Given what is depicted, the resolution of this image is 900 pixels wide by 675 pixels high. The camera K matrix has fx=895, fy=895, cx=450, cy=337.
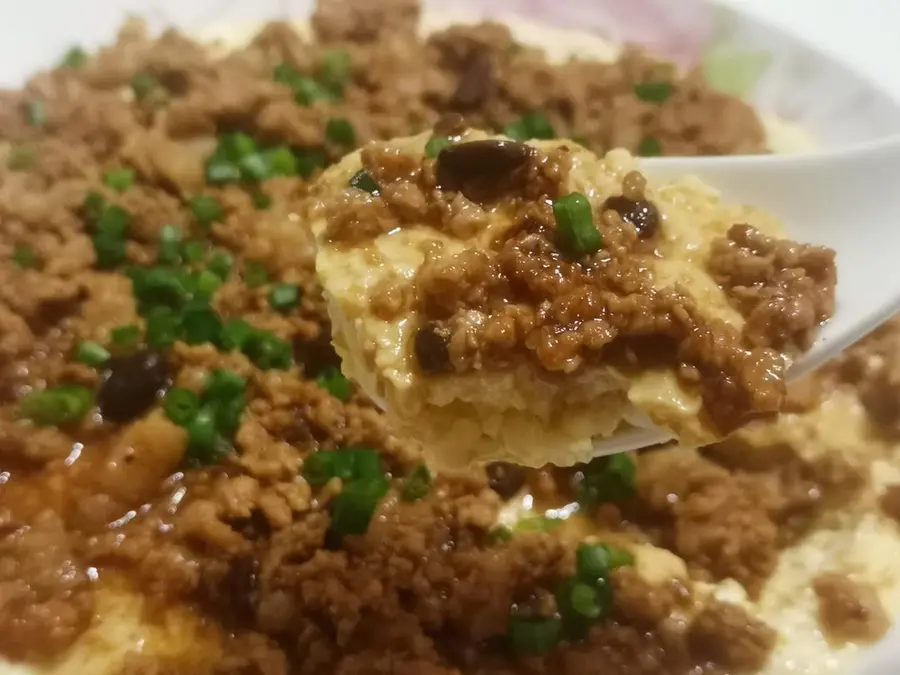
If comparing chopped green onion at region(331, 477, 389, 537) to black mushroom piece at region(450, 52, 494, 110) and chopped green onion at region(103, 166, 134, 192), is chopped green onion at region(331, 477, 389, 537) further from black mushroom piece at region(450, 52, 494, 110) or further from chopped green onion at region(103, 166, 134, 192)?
black mushroom piece at region(450, 52, 494, 110)

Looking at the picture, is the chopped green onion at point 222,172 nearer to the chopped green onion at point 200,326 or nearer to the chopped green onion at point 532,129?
the chopped green onion at point 200,326

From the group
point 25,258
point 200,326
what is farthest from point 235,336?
point 25,258

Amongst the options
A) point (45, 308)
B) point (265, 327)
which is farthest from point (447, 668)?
point (45, 308)

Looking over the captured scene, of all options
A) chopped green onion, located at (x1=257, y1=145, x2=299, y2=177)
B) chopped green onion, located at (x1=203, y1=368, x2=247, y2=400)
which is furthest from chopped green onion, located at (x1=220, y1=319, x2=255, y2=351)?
chopped green onion, located at (x1=257, y1=145, x2=299, y2=177)

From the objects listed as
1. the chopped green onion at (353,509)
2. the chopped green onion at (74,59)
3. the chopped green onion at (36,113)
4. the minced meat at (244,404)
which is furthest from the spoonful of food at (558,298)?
the chopped green onion at (74,59)

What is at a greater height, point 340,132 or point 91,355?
point 340,132

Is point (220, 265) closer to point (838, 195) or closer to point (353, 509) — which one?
point (353, 509)

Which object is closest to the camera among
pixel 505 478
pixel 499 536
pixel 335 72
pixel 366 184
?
pixel 366 184
